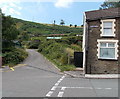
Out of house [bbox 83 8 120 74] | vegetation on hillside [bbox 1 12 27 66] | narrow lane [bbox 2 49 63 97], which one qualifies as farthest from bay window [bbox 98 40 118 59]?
vegetation on hillside [bbox 1 12 27 66]

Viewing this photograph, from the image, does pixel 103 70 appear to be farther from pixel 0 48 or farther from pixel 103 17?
pixel 0 48

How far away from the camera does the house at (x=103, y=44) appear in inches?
608

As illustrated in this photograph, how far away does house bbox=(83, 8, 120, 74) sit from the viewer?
15438 mm

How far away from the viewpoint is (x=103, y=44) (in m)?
15.9

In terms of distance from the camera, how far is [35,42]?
45.2 m

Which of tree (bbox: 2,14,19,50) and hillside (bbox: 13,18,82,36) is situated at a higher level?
hillside (bbox: 13,18,82,36)

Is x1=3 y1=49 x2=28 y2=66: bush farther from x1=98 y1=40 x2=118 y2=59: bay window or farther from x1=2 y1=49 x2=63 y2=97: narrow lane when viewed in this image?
x1=98 y1=40 x2=118 y2=59: bay window

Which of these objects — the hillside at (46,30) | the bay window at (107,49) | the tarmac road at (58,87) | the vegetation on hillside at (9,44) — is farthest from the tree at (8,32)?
the hillside at (46,30)

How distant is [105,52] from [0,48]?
649 inches

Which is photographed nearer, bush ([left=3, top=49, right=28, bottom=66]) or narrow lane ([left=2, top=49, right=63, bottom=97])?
narrow lane ([left=2, top=49, right=63, bottom=97])

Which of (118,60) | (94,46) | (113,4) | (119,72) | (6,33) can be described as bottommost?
(119,72)

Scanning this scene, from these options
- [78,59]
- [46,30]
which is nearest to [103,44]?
[78,59]

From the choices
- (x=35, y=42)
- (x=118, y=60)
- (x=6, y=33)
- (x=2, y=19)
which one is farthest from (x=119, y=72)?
(x=35, y=42)

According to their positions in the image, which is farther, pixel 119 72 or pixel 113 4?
pixel 113 4
